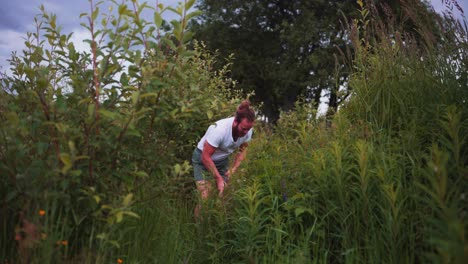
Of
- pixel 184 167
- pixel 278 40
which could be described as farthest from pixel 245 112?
pixel 278 40

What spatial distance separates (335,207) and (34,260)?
2193 mm

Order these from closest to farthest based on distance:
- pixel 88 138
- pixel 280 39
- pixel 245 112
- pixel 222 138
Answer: pixel 88 138, pixel 245 112, pixel 222 138, pixel 280 39

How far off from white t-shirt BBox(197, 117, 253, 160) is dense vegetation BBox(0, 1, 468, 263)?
635 millimetres

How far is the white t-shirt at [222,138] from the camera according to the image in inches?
196

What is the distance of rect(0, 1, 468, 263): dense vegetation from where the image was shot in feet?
9.05

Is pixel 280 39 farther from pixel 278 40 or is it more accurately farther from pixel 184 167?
pixel 184 167

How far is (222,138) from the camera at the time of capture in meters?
5.05

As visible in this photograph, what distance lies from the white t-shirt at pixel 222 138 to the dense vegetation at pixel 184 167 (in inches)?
Answer: 25.0

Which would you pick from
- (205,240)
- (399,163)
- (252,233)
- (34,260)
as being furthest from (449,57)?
(34,260)

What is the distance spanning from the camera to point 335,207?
3398 mm

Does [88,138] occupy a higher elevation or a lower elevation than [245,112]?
lower

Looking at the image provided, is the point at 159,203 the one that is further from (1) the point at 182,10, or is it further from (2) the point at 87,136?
(1) the point at 182,10

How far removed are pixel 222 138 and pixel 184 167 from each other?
1768 mm

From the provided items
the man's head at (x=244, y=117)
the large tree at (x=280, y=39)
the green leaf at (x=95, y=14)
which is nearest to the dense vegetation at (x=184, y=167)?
the green leaf at (x=95, y=14)
